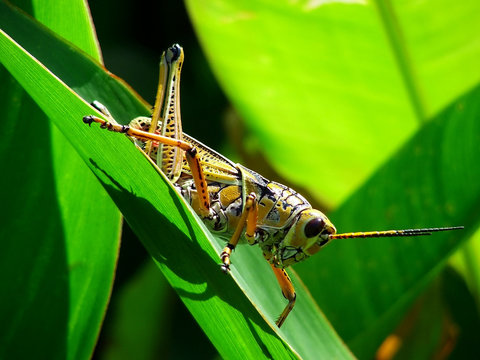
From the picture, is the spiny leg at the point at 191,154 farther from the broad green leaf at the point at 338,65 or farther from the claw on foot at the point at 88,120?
the broad green leaf at the point at 338,65

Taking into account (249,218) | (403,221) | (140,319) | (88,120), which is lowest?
(140,319)

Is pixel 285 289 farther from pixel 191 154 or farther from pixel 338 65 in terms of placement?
pixel 338 65

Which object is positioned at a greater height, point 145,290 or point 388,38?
point 388,38

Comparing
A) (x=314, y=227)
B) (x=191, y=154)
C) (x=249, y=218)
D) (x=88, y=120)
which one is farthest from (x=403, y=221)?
(x=88, y=120)

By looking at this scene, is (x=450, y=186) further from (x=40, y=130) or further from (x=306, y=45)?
(x=40, y=130)

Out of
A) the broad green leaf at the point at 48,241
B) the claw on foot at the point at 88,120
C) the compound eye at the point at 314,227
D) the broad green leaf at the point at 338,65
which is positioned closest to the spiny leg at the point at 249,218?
the compound eye at the point at 314,227

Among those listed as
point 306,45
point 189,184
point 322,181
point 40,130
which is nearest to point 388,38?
point 306,45
